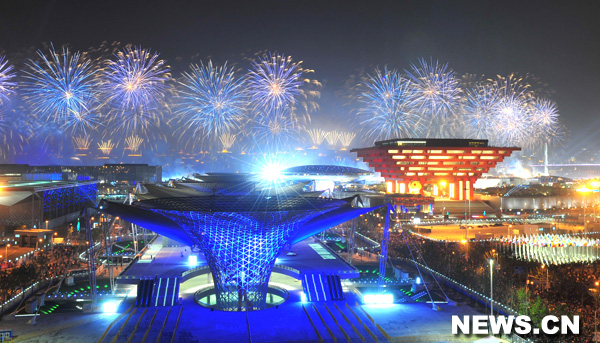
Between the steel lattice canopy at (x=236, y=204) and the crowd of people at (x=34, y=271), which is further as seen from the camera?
the crowd of people at (x=34, y=271)

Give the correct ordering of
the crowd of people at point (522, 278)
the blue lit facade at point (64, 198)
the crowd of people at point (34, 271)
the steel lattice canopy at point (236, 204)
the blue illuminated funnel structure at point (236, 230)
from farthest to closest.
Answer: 1. the blue lit facade at point (64, 198)
2. the crowd of people at point (34, 271)
3. the blue illuminated funnel structure at point (236, 230)
4. the steel lattice canopy at point (236, 204)
5. the crowd of people at point (522, 278)

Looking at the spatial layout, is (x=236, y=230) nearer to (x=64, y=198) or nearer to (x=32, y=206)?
(x=32, y=206)

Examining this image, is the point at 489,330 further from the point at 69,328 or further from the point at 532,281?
the point at 69,328

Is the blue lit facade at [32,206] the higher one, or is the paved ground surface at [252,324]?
the blue lit facade at [32,206]

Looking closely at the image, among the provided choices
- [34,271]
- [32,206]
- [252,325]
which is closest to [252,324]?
[252,325]

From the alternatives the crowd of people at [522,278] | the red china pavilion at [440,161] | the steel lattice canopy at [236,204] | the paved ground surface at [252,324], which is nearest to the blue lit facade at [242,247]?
the steel lattice canopy at [236,204]

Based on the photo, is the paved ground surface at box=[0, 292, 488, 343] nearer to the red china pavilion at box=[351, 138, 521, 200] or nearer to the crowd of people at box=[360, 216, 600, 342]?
the crowd of people at box=[360, 216, 600, 342]

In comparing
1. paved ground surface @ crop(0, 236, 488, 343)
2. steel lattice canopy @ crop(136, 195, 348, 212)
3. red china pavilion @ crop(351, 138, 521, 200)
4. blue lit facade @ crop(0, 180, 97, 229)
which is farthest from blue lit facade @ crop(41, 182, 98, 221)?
red china pavilion @ crop(351, 138, 521, 200)

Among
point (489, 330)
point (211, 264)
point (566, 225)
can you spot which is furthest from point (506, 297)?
point (566, 225)

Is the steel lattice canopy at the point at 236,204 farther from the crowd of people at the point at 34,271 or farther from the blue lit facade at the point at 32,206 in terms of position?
the blue lit facade at the point at 32,206
